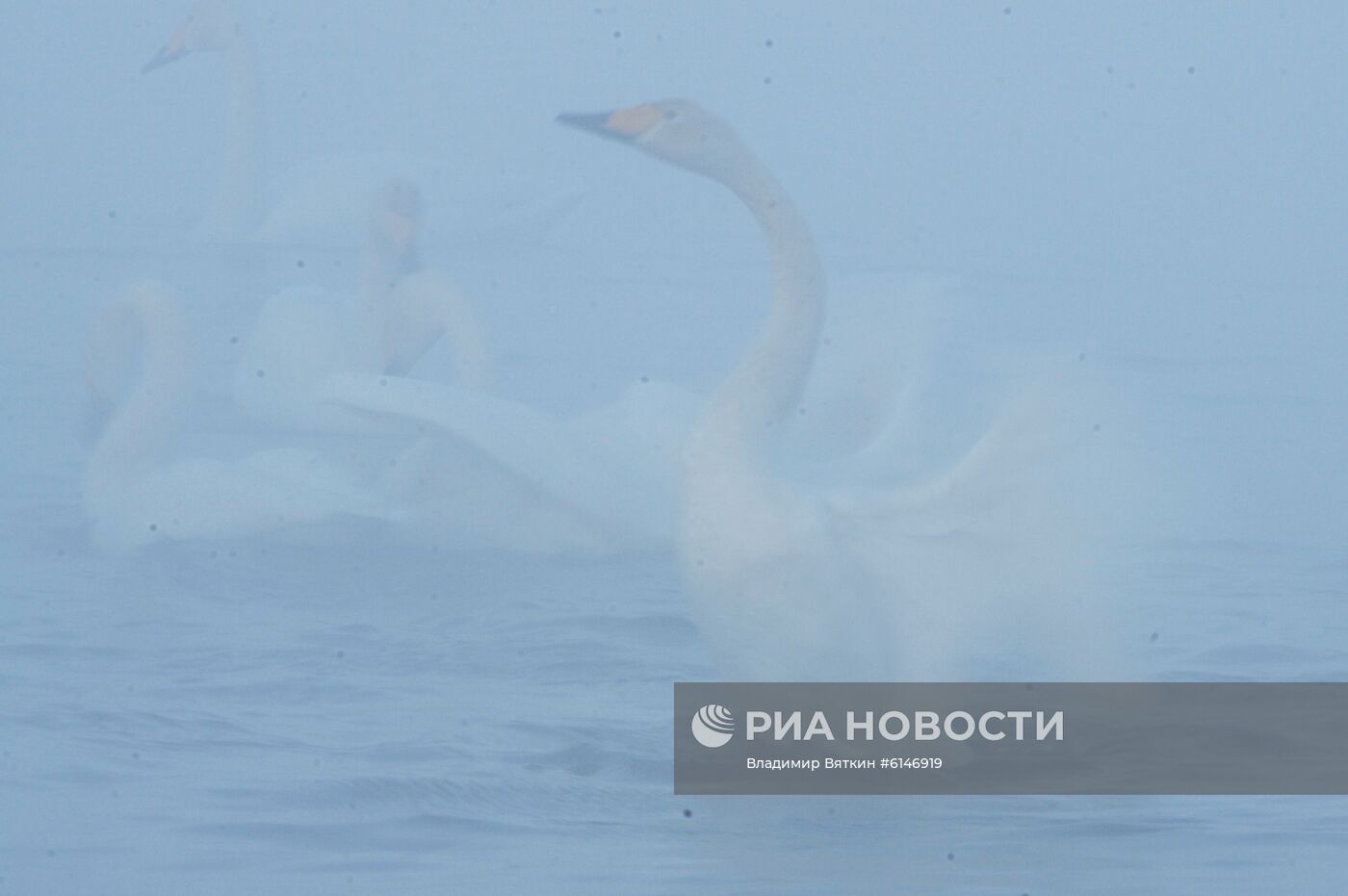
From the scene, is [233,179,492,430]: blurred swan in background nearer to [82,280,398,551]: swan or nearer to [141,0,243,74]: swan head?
[82,280,398,551]: swan

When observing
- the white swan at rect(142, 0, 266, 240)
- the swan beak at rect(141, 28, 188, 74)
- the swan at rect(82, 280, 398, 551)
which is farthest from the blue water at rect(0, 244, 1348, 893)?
the swan beak at rect(141, 28, 188, 74)

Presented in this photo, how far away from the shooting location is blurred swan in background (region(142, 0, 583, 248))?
6.13 feet

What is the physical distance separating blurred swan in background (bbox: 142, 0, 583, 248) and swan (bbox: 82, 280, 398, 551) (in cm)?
17

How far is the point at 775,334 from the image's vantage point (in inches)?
72.9

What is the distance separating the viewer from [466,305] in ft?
6.22

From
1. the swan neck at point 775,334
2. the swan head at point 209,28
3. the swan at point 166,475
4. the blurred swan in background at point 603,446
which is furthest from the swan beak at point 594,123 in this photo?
the swan at point 166,475

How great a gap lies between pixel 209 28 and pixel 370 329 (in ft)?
1.43

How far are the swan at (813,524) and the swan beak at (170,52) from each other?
0.51 meters

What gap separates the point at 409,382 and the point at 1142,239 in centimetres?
97

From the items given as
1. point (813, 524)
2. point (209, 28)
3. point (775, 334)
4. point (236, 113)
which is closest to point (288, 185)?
point (236, 113)

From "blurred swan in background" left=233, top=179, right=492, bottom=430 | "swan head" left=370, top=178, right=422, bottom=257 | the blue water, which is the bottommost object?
the blue water

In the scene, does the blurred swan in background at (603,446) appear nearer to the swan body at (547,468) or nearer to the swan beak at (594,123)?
the swan body at (547,468)

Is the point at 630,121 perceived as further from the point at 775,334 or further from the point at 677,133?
the point at 775,334

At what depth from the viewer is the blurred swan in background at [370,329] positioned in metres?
1.88
